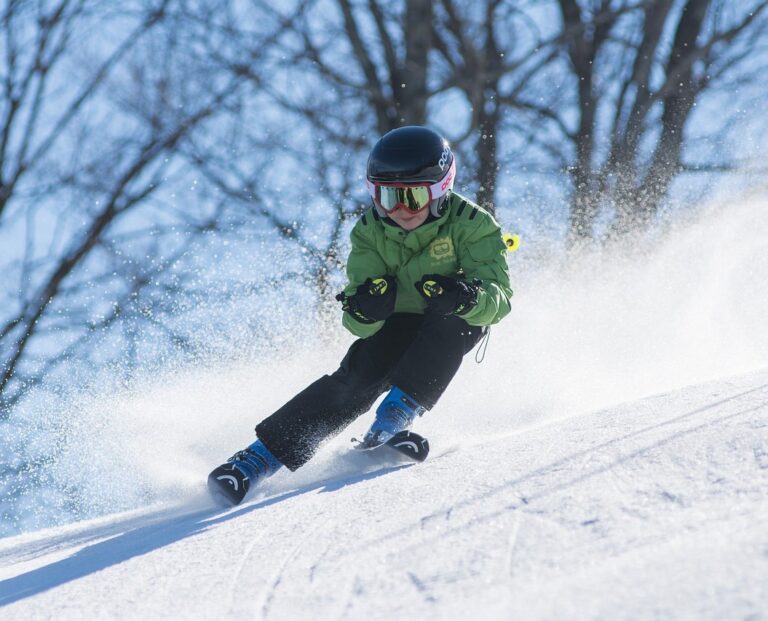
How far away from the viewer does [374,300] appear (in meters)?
3.40

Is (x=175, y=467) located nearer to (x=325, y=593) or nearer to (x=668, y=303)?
(x=325, y=593)

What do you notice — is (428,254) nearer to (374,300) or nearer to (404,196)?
(404,196)

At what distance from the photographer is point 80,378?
10961 millimetres

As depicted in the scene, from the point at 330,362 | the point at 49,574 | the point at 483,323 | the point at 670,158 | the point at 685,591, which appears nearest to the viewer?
the point at 685,591

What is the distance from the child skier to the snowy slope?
0.31 metres

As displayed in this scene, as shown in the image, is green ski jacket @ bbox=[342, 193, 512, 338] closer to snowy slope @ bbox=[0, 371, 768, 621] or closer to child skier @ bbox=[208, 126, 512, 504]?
child skier @ bbox=[208, 126, 512, 504]

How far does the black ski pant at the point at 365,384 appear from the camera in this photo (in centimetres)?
336

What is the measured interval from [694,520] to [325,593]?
76 centimetres

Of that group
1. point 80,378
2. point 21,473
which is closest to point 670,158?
point 80,378

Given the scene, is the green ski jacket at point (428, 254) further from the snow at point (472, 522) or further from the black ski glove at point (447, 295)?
the snow at point (472, 522)

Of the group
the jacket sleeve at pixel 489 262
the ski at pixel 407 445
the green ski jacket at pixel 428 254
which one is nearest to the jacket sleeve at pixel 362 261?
the green ski jacket at pixel 428 254

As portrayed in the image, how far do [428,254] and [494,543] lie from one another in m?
1.94

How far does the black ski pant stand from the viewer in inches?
132

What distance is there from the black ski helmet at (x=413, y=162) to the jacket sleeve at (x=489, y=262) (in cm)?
19
